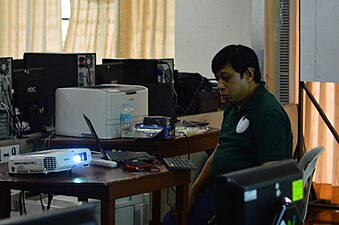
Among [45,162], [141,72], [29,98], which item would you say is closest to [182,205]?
[45,162]

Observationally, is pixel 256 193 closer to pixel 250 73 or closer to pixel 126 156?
pixel 250 73

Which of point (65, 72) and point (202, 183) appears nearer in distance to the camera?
A: point (202, 183)

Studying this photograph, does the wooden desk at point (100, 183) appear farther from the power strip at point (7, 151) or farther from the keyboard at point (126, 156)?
the power strip at point (7, 151)

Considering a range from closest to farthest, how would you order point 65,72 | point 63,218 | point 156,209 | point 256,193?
1. point 63,218
2. point 256,193
3. point 65,72
4. point 156,209

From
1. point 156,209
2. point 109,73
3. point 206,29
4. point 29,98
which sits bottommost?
point 156,209

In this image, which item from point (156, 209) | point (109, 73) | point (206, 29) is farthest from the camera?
point (206, 29)

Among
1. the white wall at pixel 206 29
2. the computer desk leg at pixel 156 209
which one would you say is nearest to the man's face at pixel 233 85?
the computer desk leg at pixel 156 209

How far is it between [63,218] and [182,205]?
2.30 meters

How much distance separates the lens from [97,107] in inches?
148

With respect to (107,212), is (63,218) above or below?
above

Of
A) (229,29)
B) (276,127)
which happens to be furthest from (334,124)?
(276,127)

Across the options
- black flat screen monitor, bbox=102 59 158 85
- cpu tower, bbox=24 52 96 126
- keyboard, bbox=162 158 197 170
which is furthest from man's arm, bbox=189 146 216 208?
black flat screen monitor, bbox=102 59 158 85

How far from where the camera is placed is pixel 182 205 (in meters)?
3.37

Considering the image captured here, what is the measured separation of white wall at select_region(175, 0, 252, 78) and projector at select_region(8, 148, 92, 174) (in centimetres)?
364
